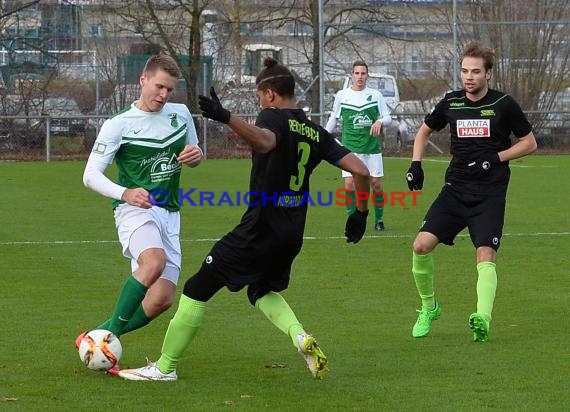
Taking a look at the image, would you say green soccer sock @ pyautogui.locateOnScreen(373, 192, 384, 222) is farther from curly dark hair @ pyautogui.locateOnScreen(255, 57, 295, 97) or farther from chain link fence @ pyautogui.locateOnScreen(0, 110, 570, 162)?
chain link fence @ pyautogui.locateOnScreen(0, 110, 570, 162)

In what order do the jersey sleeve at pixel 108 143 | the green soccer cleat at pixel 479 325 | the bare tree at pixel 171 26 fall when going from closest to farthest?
the jersey sleeve at pixel 108 143 < the green soccer cleat at pixel 479 325 < the bare tree at pixel 171 26

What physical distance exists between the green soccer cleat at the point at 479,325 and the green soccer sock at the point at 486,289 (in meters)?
0.09

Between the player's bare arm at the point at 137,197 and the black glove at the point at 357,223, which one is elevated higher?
the player's bare arm at the point at 137,197

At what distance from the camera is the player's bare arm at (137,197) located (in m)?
6.50

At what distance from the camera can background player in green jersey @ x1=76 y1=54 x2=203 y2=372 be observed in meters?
6.71

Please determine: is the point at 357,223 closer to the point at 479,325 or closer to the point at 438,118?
the point at 479,325

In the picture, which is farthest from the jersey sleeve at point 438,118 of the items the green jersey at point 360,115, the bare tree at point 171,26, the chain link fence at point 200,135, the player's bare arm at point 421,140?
the bare tree at point 171,26

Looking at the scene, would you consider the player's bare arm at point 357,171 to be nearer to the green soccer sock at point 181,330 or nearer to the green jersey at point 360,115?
the green soccer sock at point 181,330

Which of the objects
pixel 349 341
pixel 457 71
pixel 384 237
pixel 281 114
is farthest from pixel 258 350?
pixel 457 71

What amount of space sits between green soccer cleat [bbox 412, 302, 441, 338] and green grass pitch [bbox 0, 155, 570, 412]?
98 mm

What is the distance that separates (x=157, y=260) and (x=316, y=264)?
529cm

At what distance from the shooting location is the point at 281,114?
6375mm

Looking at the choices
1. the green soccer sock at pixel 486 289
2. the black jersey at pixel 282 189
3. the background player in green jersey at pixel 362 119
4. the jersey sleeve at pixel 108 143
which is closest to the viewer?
the black jersey at pixel 282 189

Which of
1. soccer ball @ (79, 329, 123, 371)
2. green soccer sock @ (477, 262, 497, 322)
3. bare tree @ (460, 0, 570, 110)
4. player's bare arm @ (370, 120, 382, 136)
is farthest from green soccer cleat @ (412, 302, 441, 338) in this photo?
bare tree @ (460, 0, 570, 110)
